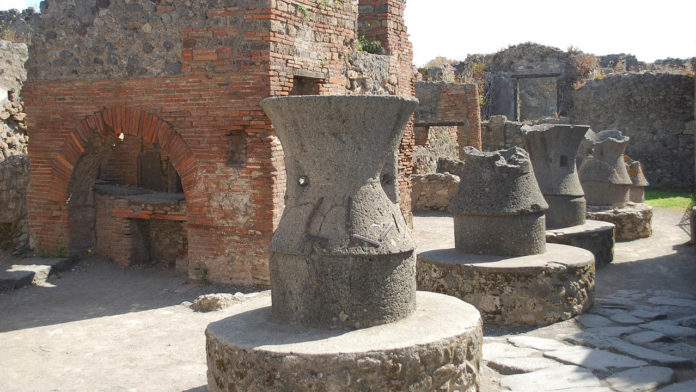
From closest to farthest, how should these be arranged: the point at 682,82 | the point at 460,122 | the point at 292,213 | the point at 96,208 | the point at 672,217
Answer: the point at 292,213 < the point at 96,208 < the point at 672,217 < the point at 460,122 < the point at 682,82

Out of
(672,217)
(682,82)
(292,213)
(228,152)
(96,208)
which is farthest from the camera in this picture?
(682,82)

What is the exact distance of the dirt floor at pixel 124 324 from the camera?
4.86 metres

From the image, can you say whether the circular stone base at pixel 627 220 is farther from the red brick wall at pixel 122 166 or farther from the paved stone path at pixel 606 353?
the red brick wall at pixel 122 166

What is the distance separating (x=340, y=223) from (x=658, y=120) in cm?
1653

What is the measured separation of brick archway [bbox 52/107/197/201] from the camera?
7488 mm

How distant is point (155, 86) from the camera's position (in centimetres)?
752

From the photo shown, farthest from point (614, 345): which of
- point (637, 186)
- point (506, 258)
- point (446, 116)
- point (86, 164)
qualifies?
point (446, 116)

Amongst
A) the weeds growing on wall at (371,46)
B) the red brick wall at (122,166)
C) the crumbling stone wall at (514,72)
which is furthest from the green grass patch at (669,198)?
the red brick wall at (122,166)

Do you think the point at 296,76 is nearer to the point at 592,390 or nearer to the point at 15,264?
the point at 15,264

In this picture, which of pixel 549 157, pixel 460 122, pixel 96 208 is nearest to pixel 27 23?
pixel 96 208

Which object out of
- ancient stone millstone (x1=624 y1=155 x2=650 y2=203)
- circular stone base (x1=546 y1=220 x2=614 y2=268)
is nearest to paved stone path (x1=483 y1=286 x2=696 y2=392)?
circular stone base (x1=546 y1=220 x2=614 y2=268)

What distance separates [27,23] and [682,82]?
55.2 feet

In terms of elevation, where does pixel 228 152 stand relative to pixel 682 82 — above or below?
below

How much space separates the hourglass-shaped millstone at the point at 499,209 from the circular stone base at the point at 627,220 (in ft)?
13.6
